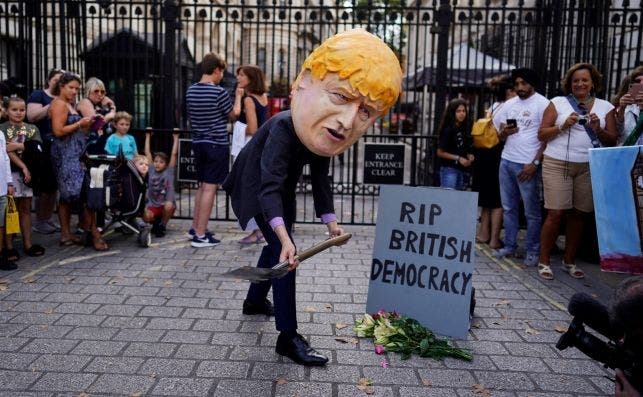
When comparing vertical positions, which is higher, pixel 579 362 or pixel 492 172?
pixel 492 172

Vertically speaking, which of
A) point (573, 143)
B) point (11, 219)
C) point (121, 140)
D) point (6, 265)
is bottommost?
point (6, 265)

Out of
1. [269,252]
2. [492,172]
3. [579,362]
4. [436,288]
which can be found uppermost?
[492,172]

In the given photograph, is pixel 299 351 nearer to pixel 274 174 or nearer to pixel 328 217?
pixel 328 217

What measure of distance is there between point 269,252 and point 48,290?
90.1 inches

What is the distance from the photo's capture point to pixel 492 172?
7102 millimetres

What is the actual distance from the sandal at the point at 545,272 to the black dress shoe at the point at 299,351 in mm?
3205

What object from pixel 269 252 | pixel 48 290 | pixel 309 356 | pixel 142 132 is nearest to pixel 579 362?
pixel 309 356

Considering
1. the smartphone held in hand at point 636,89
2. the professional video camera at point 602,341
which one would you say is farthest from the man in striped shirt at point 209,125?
the professional video camera at point 602,341

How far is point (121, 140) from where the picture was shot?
7.06 meters

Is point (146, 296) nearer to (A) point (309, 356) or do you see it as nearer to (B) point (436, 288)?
(A) point (309, 356)

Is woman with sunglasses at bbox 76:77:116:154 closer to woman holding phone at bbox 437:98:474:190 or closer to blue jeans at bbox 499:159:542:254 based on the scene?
woman holding phone at bbox 437:98:474:190

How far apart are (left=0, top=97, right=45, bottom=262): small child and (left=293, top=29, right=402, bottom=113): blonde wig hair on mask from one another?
411cm

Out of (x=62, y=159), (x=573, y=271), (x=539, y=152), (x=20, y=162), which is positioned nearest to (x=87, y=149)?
(x=62, y=159)

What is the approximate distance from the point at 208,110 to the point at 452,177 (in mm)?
3294
